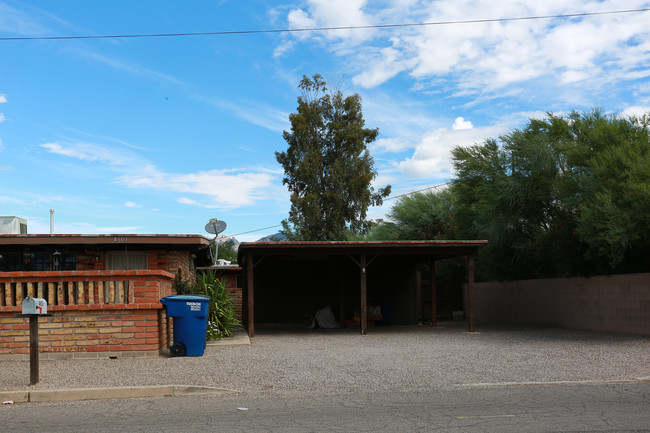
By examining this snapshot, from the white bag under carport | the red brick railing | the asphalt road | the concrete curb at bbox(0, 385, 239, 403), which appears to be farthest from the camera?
the white bag under carport

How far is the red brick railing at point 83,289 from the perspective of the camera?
11.6m

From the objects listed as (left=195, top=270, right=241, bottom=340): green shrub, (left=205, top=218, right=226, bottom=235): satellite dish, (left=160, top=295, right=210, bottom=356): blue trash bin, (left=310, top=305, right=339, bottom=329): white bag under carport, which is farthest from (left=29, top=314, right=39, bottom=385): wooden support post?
(left=310, top=305, right=339, bottom=329): white bag under carport

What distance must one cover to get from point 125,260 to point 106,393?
340 inches

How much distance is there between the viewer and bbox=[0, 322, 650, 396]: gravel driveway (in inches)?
362

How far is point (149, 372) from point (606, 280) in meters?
13.1

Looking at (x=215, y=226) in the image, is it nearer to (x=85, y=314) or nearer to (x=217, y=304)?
(x=217, y=304)

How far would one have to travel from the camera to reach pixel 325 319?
22.5 m

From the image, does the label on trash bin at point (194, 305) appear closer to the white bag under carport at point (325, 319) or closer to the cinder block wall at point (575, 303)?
the white bag under carport at point (325, 319)

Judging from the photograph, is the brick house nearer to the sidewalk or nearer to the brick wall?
the brick wall

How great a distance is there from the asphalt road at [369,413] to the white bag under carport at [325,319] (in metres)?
13.8

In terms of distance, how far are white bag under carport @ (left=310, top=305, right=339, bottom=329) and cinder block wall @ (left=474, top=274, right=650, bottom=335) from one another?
6.73 m

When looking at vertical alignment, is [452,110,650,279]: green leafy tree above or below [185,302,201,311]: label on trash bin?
above

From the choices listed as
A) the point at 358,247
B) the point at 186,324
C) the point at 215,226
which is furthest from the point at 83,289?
the point at 215,226

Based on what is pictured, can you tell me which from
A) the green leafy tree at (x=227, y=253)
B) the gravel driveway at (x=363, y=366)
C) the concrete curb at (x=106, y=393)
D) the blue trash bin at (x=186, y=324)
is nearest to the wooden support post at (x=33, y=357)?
the gravel driveway at (x=363, y=366)
